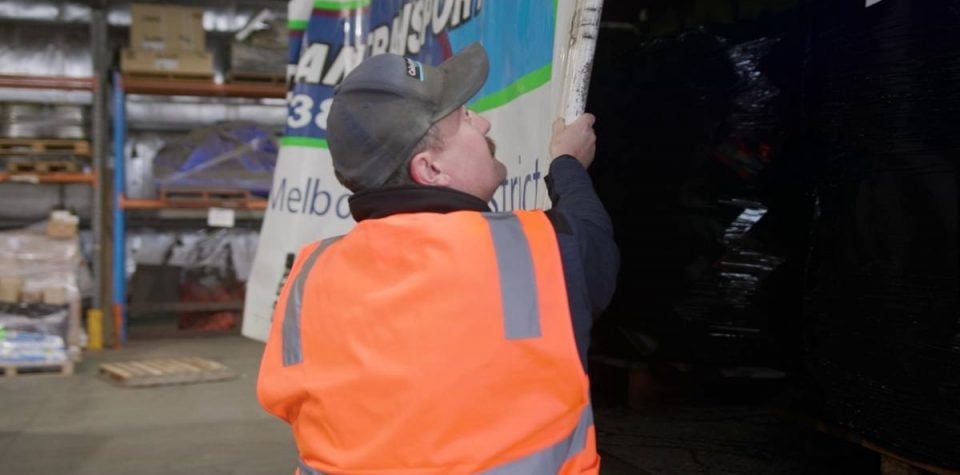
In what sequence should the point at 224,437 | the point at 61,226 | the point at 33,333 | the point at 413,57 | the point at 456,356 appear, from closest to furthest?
the point at 456,356, the point at 413,57, the point at 224,437, the point at 33,333, the point at 61,226

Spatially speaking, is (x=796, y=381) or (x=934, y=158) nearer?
(x=934, y=158)

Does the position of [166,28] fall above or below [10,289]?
above

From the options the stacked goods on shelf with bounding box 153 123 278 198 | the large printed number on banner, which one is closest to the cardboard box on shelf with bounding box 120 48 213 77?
the stacked goods on shelf with bounding box 153 123 278 198

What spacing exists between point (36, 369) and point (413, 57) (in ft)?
21.7

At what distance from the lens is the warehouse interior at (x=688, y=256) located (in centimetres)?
265

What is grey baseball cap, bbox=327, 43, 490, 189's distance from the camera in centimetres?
140

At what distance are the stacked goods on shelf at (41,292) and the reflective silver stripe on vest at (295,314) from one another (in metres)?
7.20

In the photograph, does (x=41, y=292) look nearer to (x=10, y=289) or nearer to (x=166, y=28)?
(x=10, y=289)

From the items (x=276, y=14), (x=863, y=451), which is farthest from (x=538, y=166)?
(x=276, y=14)

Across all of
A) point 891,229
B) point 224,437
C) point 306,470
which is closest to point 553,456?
point 306,470

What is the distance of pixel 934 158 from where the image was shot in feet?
8.35

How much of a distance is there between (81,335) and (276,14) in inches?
181

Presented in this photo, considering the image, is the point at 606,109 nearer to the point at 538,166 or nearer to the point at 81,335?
the point at 538,166

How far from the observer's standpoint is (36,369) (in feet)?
25.8
